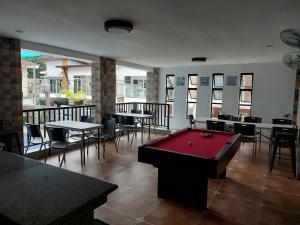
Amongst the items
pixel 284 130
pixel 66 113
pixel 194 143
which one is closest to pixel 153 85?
pixel 66 113

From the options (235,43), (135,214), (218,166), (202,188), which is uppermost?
(235,43)

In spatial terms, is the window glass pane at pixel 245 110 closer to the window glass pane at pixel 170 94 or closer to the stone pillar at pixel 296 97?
the stone pillar at pixel 296 97

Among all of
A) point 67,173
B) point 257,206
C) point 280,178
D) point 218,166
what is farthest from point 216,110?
point 67,173

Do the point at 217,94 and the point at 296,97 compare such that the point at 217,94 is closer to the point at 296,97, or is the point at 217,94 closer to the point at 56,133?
the point at 296,97

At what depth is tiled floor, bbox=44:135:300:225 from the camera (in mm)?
→ 2564

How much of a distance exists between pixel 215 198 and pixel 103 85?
177 inches

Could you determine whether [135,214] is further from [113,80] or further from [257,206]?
[113,80]

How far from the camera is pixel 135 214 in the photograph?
2637 millimetres

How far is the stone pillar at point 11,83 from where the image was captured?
412cm

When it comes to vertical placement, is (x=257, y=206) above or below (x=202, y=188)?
below

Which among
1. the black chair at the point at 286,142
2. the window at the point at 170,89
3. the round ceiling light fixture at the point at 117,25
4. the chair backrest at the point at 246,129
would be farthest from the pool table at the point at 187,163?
the window at the point at 170,89

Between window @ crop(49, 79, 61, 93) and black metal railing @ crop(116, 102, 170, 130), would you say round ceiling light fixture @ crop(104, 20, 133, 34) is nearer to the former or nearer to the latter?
black metal railing @ crop(116, 102, 170, 130)

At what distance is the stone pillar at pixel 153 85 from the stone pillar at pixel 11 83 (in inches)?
211

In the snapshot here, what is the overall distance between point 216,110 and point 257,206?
17.5 feet
